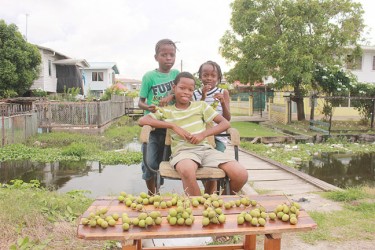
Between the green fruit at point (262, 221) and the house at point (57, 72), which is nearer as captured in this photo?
the green fruit at point (262, 221)

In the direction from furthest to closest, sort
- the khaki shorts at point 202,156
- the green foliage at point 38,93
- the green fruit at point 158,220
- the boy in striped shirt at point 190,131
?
the green foliage at point 38,93
the khaki shorts at point 202,156
the boy in striped shirt at point 190,131
the green fruit at point 158,220

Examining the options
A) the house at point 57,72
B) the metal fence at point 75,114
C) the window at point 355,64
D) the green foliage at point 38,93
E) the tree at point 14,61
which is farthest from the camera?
the house at point 57,72

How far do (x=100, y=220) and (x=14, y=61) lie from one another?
2159 centimetres

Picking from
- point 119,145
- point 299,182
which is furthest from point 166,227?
point 119,145

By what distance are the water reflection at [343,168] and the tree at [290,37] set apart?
289 inches

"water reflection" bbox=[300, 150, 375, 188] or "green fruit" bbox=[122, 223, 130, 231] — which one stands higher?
"green fruit" bbox=[122, 223, 130, 231]

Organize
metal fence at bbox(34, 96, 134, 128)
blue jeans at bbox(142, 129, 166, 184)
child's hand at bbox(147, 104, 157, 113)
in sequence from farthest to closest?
metal fence at bbox(34, 96, 134, 128) < blue jeans at bbox(142, 129, 166, 184) < child's hand at bbox(147, 104, 157, 113)

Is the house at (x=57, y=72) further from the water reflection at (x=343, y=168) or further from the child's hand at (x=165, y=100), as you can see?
the child's hand at (x=165, y=100)

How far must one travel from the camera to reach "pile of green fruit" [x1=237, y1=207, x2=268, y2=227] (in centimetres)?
226

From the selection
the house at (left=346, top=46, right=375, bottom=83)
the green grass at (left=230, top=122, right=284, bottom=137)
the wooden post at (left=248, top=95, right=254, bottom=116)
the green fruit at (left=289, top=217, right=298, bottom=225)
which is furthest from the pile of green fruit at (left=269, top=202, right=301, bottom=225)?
the house at (left=346, top=46, right=375, bottom=83)

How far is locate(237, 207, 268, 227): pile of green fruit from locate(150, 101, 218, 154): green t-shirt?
1.58 metres

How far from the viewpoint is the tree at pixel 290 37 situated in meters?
18.3

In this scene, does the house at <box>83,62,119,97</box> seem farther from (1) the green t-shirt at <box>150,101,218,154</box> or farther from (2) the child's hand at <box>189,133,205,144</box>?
(2) the child's hand at <box>189,133,205,144</box>

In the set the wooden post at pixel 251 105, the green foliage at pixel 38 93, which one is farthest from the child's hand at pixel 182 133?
the green foliage at pixel 38 93
